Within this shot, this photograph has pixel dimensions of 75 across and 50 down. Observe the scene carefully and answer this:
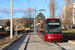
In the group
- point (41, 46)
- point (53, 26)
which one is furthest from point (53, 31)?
point (41, 46)

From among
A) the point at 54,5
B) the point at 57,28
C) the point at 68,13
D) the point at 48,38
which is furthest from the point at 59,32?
the point at 68,13

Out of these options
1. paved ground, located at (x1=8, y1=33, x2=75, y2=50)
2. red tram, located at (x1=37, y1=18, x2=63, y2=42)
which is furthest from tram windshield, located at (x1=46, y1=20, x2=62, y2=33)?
paved ground, located at (x1=8, y1=33, x2=75, y2=50)

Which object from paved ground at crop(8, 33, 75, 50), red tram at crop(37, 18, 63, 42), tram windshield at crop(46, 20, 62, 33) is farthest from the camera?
tram windshield at crop(46, 20, 62, 33)

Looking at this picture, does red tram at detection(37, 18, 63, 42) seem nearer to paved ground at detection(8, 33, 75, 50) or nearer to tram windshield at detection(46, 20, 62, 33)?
tram windshield at detection(46, 20, 62, 33)

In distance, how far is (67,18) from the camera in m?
43.2

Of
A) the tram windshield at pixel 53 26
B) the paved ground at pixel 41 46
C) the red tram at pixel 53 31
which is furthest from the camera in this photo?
the tram windshield at pixel 53 26

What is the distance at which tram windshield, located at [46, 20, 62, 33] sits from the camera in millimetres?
13445

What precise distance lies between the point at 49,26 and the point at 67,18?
102 ft

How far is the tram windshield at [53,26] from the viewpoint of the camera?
13445 mm

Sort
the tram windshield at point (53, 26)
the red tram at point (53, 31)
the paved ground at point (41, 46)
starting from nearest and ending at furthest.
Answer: the paved ground at point (41, 46) < the red tram at point (53, 31) < the tram windshield at point (53, 26)

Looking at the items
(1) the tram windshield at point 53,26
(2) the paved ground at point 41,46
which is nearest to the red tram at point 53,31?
(1) the tram windshield at point 53,26

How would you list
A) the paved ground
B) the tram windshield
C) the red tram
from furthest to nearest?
the tram windshield → the red tram → the paved ground

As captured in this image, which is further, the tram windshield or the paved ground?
the tram windshield

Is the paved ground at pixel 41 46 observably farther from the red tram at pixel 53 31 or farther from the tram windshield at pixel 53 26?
the tram windshield at pixel 53 26
